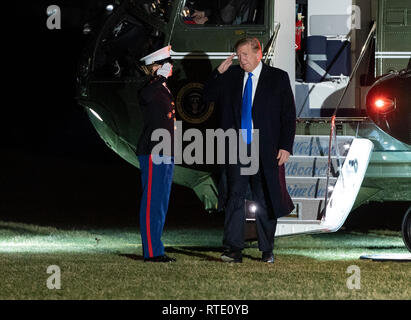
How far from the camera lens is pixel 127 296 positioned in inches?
279

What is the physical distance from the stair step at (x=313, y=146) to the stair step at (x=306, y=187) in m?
0.36

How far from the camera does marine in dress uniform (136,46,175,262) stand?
29.2ft

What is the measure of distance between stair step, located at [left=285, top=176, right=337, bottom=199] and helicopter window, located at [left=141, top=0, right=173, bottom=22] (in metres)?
2.33

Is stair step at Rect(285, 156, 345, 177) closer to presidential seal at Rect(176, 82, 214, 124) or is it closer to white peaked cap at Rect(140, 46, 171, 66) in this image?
presidential seal at Rect(176, 82, 214, 124)

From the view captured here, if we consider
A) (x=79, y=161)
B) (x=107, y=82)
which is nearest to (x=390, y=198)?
(x=107, y=82)

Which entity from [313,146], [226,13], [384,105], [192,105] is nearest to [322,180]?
[313,146]

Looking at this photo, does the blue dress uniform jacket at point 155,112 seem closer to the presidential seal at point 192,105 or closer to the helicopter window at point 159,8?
the presidential seal at point 192,105

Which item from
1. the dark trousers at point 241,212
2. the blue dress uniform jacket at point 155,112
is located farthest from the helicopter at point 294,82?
the blue dress uniform jacket at point 155,112

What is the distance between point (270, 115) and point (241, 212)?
2.93ft

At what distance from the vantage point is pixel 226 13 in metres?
10.8

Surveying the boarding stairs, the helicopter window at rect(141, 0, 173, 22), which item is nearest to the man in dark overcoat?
the boarding stairs

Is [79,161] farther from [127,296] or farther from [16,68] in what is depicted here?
[127,296]

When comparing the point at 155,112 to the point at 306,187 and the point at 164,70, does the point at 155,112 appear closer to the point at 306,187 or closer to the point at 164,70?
the point at 164,70

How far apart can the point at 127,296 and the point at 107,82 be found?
4.17 meters
